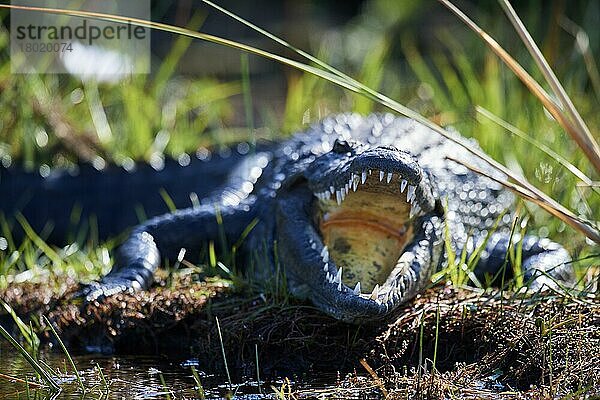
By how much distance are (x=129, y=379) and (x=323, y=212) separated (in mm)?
1042

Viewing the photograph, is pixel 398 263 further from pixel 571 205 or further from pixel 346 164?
pixel 571 205

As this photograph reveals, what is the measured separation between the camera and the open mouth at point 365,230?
127 inches

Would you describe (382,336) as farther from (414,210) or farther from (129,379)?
(129,379)

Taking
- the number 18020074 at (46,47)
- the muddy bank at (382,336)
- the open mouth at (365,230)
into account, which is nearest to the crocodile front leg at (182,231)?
the muddy bank at (382,336)

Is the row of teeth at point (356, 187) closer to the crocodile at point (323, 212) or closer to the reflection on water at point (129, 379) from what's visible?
the crocodile at point (323, 212)

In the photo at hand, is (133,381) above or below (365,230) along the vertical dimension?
below

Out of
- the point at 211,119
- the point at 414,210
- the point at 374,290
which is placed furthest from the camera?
the point at 211,119

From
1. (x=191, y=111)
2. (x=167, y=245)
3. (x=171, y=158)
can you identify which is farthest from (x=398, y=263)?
(x=191, y=111)

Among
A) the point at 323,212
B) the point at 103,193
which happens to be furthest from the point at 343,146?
the point at 103,193

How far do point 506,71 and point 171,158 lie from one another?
266 cm

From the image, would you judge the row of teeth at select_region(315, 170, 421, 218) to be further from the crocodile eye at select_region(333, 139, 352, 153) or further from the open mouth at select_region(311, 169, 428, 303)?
the crocodile eye at select_region(333, 139, 352, 153)

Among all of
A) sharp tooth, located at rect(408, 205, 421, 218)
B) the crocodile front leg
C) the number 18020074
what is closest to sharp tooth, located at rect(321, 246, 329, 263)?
sharp tooth, located at rect(408, 205, 421, 218)

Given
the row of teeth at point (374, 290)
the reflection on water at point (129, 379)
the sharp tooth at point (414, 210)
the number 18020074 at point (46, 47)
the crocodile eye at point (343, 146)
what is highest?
the number 18020074 at point (46, 47)

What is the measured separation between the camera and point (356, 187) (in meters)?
3.18
